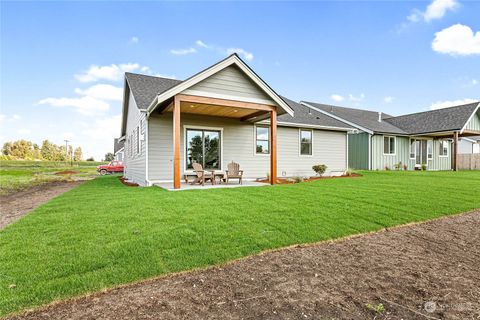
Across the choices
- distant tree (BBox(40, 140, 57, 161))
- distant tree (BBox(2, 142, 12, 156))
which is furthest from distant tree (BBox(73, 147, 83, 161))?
distant tree (BBox(2, 142, 12, 156))

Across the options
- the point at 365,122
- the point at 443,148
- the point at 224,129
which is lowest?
the point at 443,148

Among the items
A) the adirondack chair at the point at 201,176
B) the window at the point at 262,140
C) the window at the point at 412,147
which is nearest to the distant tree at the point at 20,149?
the adirondack chair at the point at 201,176

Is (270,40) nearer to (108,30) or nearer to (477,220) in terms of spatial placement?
(108,30)

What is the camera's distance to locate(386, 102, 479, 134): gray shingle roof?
1866 centimetres

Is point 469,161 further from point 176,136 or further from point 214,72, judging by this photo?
point 176,136

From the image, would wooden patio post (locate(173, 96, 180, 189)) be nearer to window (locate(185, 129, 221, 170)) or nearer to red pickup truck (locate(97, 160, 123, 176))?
window (locate(185, 129, 221, 170))

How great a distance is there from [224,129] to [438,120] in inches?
719

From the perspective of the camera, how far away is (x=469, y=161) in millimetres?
20984

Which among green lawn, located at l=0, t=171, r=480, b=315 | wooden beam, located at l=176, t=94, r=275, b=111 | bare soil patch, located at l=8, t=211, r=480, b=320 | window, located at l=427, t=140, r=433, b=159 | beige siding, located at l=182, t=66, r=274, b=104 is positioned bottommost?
bare soil patch, located at l=8, t=211, r=480, b=320

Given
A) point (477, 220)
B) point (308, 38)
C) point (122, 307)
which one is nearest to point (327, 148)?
point (308, 38)

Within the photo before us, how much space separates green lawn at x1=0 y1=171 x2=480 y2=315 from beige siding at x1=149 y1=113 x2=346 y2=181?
12.9ft

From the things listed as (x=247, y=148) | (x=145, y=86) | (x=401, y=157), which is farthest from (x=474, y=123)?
(x=145, y=86)

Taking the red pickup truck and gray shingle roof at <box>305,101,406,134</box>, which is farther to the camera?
the red pickup truck

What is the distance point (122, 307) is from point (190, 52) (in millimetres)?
A: 16821
